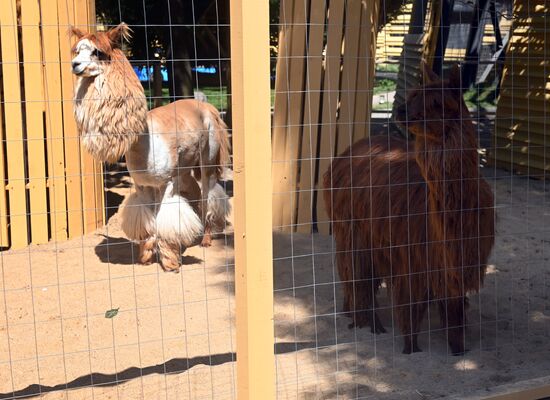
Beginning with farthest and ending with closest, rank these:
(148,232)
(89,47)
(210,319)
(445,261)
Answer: (148,232), (89,47), (210,319), (445,261)

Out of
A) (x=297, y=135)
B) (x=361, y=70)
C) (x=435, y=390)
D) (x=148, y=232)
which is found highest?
(x=361, y=70)

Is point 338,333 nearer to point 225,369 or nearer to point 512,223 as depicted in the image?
point 225,369

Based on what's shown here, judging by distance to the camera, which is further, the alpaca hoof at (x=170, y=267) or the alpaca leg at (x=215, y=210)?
the alpaca leg at (x=215, y=210)

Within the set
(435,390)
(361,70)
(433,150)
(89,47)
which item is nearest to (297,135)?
(361,70)

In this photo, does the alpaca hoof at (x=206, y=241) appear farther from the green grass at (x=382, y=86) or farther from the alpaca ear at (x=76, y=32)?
the green grass at (x=382, y=86)

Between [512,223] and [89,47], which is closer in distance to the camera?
[89,47]

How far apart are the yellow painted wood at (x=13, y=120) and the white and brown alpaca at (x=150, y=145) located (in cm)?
119

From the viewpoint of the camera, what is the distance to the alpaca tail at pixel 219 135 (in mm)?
8445

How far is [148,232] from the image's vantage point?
24.8ft

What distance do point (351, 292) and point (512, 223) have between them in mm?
3782

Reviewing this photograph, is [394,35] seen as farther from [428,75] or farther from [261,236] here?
[261,236]

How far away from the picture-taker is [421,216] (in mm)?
5324

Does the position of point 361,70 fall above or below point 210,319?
above

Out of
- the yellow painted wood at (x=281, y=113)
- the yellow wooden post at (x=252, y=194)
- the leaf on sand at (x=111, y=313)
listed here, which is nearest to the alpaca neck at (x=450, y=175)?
the yellow wooden post at (x=252, y=194)
